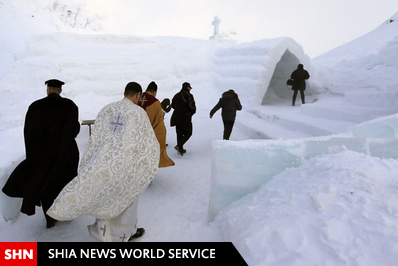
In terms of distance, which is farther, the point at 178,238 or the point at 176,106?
the point at 176,106

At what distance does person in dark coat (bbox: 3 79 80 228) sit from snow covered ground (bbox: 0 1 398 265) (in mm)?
391

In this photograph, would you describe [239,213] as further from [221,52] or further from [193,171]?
[221,52]

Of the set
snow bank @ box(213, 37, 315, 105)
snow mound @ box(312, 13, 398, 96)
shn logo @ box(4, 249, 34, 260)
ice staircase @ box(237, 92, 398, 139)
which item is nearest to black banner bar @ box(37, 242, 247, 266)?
shn logo @ box(4, 249, 34, 260)

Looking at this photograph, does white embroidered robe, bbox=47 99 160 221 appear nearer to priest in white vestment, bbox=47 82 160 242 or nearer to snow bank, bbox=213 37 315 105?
priest in white vestment, bbox=47 82 160 242

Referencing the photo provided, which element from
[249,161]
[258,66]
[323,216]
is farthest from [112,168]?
[258,66]

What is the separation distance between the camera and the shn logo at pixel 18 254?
86.7 inches

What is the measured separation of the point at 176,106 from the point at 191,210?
2620mm

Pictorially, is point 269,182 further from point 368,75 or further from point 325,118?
point 368,75

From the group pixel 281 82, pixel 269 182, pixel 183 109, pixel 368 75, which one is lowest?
Answer: pixel 269 182

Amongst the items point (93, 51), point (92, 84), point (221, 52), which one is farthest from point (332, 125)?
point (93, 51)

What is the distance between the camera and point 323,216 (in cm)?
201

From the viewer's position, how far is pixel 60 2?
42.0m

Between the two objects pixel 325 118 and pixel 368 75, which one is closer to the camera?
pixel 325 118

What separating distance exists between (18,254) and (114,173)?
3.38ft
